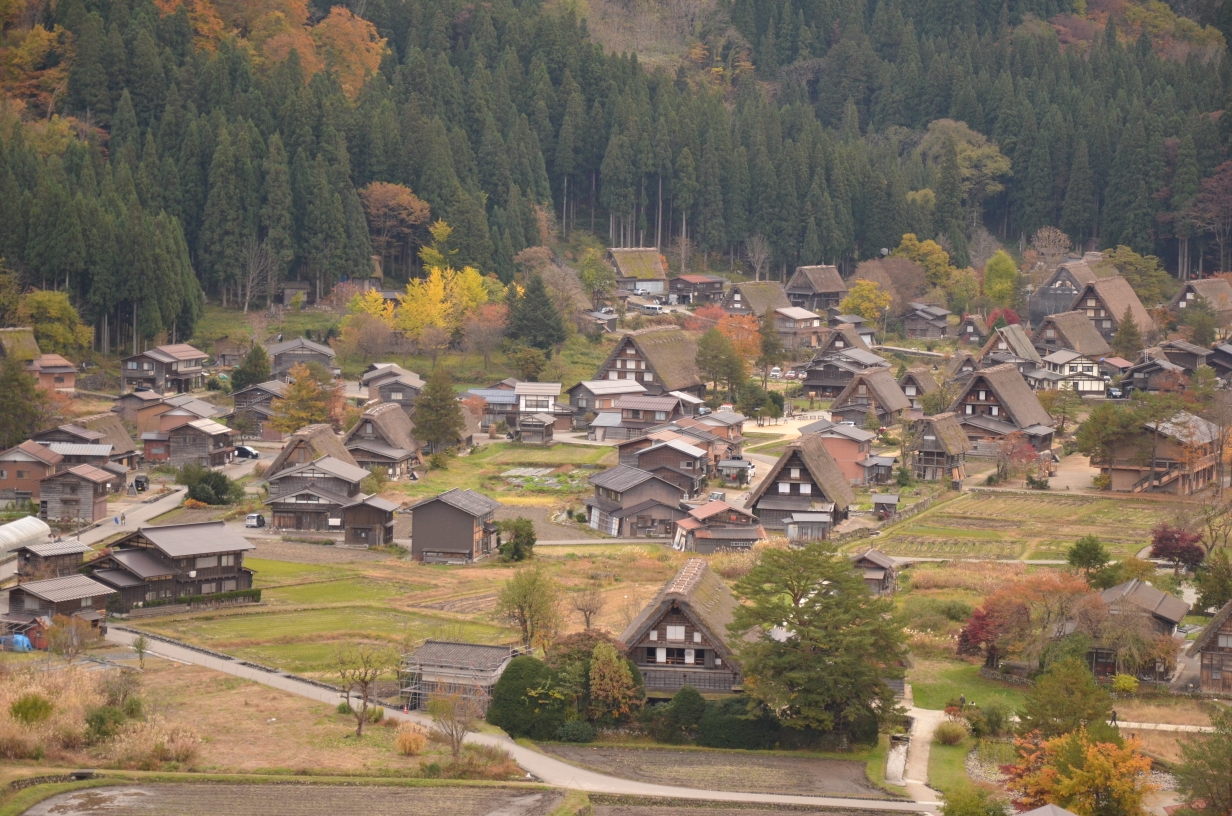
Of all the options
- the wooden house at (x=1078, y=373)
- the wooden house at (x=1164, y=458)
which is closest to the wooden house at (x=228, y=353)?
the wooden house at (x=1078, y=373)

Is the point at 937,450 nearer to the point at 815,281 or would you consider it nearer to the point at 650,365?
the point at 650,365

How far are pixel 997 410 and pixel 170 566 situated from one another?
3103 centimetres

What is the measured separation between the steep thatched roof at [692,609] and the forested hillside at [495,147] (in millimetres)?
38030

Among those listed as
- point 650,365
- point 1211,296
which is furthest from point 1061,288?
point 650,365

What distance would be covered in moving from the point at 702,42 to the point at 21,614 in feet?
291

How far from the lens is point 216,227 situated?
234 feet

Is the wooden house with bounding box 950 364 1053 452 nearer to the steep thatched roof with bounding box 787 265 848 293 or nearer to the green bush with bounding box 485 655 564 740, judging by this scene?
the steep thatched roof with bounding box 787 265 848 293

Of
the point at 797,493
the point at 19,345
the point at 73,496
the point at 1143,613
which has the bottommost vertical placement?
the point at 1143,613

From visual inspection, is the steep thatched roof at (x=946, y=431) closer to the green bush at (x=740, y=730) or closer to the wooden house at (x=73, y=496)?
the wooden house at (x=73, y=496)

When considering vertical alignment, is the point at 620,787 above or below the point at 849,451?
below

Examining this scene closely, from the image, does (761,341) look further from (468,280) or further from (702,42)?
(702,42)

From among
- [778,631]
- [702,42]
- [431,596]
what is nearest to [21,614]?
[431,596]

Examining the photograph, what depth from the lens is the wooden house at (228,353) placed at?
6762 cm

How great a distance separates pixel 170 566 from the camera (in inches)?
1534
